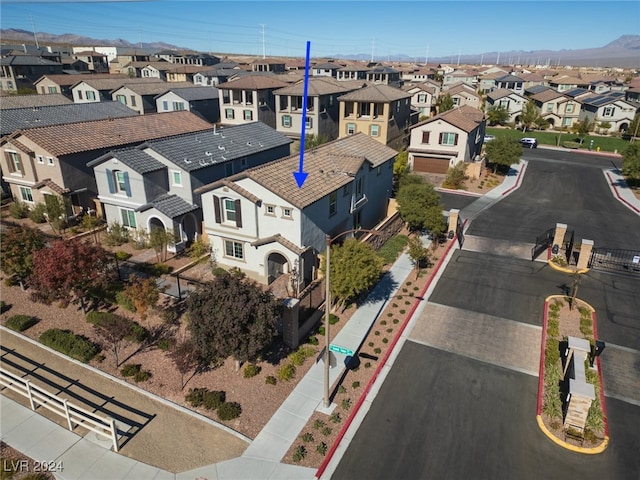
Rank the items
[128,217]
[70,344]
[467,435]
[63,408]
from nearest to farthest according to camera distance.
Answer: [63,408]
[467,435]
[70,344]
[128,217]

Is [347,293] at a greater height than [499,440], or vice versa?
[347,293]

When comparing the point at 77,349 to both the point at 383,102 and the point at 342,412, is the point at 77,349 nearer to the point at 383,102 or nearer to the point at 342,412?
the point at 342,412

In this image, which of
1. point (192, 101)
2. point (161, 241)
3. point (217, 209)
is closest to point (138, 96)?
point (192, 101)

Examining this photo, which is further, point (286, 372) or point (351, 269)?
point (351, 269)

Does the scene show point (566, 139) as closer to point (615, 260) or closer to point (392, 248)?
point (615, 260)

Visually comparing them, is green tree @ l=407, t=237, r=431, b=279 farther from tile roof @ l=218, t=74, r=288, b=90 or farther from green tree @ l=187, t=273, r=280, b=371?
tile roof @ l=218, t=74, r=288, b=90

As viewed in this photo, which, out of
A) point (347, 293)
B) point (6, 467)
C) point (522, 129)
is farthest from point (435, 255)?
point (522, 129)
